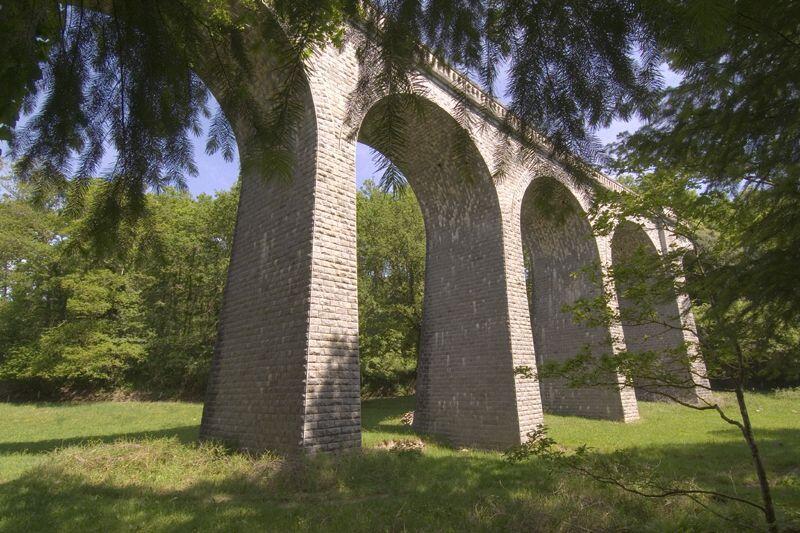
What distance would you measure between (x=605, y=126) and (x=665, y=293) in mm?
2669

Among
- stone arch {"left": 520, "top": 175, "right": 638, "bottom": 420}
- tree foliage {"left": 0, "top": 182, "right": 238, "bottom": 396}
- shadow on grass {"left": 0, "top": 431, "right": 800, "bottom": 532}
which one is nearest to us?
shadow on grass {"left": 0, "top": 431, "right": 800, "bottom": 532}

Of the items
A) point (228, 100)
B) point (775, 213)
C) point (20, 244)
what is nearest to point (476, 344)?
point (775, 213)

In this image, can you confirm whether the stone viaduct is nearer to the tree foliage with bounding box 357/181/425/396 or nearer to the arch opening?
the arch opening

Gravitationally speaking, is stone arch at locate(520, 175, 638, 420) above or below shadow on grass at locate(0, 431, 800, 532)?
above

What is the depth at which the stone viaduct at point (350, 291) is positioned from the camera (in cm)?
671

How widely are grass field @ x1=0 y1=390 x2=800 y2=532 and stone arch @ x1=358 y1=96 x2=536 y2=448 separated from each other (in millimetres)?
1374

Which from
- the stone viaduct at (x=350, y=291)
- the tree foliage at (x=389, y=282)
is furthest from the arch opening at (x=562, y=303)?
the tree foliage at (x=389, y=282)

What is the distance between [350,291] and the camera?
25.3 ft

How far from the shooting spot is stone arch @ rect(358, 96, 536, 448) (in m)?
10.3

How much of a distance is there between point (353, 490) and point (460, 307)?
6.40 m

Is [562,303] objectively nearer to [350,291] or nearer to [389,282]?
[389,282]

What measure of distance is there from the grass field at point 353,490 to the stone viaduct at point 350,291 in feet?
2.43

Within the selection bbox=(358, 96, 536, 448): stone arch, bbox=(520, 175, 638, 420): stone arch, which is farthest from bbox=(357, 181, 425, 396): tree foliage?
bbox=(358, 96, 536, 448): stone arch

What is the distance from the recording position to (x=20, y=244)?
21.0 m
